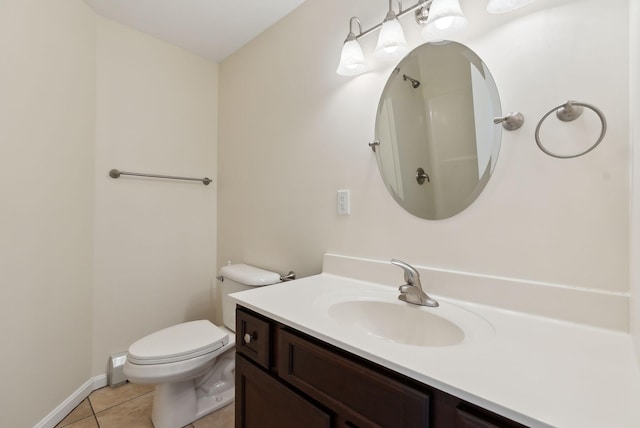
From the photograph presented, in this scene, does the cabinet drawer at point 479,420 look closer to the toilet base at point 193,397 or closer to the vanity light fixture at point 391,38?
the vanity light fixture at point 391,38

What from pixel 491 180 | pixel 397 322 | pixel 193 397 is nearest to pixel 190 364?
pixel 193 397

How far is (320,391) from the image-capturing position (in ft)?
2.42

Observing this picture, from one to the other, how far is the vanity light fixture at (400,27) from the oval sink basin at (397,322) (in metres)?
0.92

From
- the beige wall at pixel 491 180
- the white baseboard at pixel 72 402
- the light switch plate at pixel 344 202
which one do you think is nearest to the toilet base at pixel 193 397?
the white baseboard at pixel 72 402

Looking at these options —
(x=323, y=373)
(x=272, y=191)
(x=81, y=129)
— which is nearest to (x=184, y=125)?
(x=81, y=129)

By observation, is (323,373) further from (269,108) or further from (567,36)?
(269,108)

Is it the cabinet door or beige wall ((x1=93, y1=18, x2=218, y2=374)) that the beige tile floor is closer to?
beige wall ((x1=93, y1=18, x2=218, y2=374))

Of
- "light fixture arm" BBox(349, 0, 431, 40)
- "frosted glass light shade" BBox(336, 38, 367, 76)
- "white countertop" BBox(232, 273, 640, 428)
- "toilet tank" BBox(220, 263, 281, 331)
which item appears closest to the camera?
"white countertop" BBox(232, 273, 640, 428)

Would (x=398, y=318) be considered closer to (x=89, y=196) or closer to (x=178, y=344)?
(x=178, y=344)

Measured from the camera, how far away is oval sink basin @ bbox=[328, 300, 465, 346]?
876 millimetres

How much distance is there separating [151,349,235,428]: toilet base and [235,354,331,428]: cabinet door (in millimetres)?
619

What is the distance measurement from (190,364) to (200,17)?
192cm

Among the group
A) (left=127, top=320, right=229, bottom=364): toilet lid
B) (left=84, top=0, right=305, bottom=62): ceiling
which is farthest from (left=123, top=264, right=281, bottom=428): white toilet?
(left=84, top=0, right=305, bottom=62): ceiling

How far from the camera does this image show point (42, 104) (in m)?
1.38
